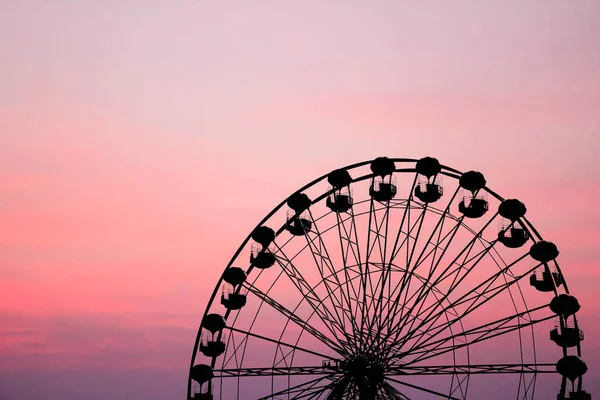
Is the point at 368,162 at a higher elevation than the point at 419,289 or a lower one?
higher

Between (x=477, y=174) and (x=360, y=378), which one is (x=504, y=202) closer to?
(x=477, y=174)

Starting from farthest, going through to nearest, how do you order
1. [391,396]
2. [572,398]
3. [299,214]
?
[299,214]
[572,398]
[391,396]

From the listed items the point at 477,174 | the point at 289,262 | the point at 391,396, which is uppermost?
the point at 477,174

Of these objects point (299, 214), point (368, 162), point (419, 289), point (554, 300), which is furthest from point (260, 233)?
point (554, 300)

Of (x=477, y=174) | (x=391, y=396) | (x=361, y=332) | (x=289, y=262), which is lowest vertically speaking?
(x=391, y=396)

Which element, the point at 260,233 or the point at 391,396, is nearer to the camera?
the point at 391,396

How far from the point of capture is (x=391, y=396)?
41.1 m

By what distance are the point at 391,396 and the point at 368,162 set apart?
35.4 ft

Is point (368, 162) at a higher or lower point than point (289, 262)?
higher

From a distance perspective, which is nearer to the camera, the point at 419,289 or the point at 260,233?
the point at 419,289

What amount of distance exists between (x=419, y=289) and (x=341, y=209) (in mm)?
6935

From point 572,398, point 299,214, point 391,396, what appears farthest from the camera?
point 299,214

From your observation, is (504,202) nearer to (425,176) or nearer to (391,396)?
(425,176)

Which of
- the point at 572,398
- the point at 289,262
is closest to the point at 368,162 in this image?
the point at 289,262
